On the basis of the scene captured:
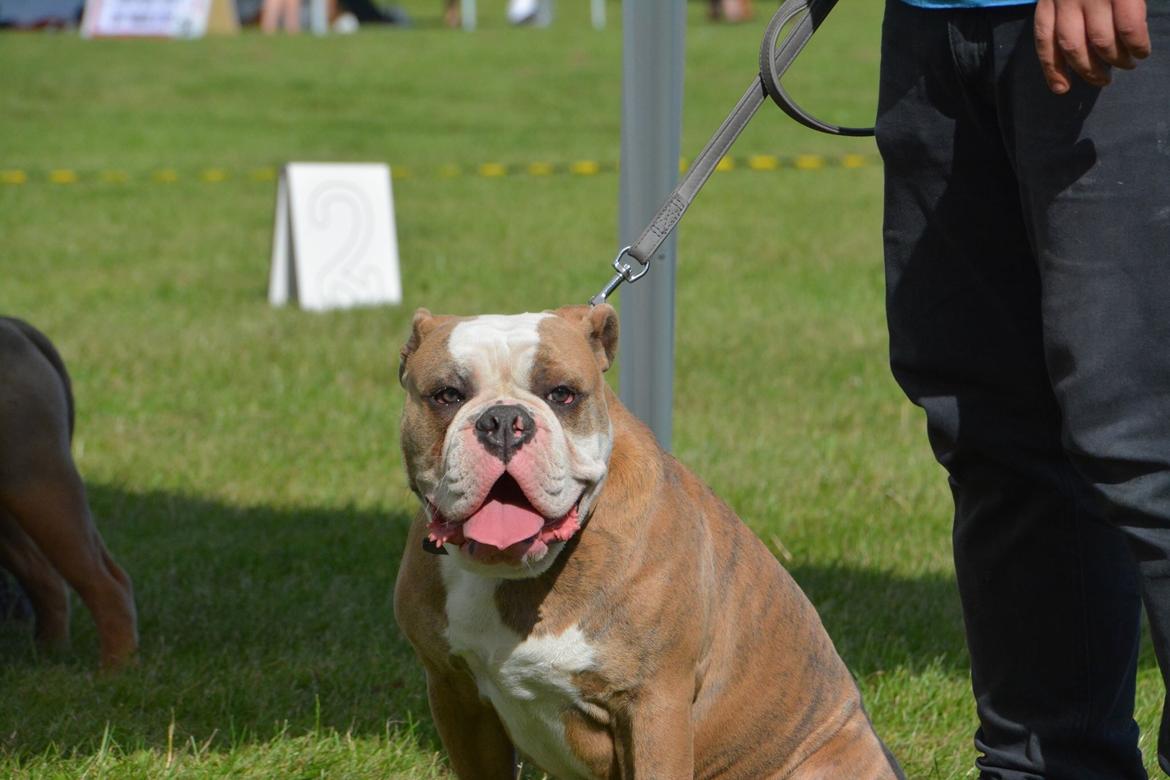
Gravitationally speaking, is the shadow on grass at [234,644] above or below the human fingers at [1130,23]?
below

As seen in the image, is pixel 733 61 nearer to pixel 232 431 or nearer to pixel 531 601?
pixel 232 431

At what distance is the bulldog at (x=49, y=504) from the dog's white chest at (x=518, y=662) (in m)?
1.58

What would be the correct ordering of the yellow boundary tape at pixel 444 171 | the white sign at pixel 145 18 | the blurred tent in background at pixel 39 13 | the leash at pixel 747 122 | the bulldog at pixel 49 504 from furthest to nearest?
the blurred tent in background at pixel 39 13 → the white sign at pixel 145 18 → the yellow boundary tape at pixel 444 171 → the bulldog at pixel 49 504 → the leash at pixel 747 122

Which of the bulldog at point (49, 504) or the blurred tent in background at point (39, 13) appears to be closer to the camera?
the bulldog at point (49, 504)

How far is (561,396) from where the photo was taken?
2619 millimetres

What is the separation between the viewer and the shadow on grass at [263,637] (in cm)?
361

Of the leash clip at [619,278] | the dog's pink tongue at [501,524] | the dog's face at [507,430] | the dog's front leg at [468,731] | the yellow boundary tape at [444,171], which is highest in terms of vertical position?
the leash clip at [619,278]

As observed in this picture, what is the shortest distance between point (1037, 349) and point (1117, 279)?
17.3 inches

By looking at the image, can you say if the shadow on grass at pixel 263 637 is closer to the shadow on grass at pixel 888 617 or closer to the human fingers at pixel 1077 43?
the shadow on grass at pixel 888 617

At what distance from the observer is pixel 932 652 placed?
409 cm

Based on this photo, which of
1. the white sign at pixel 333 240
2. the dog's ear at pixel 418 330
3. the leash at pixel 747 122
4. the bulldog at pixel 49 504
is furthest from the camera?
the white sign at pixel 333 240

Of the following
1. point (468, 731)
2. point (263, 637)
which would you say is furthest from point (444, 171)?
point (468, 731)

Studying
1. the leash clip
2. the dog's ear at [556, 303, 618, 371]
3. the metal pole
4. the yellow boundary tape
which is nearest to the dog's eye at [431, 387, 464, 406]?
the dog's ear at [556, 303, 618, 371]

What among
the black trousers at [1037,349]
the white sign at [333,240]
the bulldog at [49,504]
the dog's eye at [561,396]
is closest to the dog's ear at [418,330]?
the dog's eye at [561,396]
